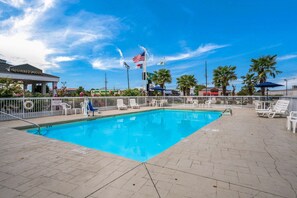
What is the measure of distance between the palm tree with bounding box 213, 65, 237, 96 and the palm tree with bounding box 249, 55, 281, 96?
2927 millimetres

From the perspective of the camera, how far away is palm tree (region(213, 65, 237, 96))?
25242 mm

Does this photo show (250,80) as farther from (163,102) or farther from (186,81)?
(163,102)

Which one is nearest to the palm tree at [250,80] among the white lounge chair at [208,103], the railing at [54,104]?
the railing at [54,104]

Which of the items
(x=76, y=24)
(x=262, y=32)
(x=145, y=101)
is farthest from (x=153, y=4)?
(x=262, y=32)

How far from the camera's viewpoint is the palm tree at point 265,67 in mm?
22094

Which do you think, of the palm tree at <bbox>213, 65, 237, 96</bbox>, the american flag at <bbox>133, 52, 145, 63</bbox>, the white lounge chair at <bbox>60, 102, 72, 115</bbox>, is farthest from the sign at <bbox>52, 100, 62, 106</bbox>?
the palm tree at <bbox>213, 65, 237, 96</bbox>

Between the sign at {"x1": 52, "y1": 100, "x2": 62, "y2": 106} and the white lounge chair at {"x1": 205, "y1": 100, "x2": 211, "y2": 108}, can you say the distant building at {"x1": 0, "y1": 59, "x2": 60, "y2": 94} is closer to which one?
the sign at {"x1": 52, "y1": 100, "x2": 62, "y2": 106}

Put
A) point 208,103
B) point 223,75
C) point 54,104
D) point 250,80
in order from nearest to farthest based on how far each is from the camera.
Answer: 1. point 54,104
2. point 208,103
3. point 223,75
4. point 250,80

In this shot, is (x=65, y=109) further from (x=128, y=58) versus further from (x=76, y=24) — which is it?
(x=128, y=58)

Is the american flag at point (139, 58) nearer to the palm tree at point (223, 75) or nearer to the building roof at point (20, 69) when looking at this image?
the building roof at point (20, 69)

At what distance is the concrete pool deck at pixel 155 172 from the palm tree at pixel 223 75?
2358 cm

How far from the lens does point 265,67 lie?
2252 cm

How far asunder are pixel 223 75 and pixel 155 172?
26.2 meters

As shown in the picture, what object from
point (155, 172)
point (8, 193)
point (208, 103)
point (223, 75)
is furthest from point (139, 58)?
point (8, 193)
